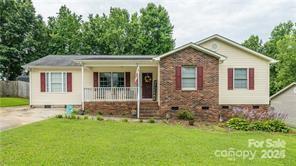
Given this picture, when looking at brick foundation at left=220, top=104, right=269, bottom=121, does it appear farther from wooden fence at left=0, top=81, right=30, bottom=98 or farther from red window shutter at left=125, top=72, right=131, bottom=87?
wooden fence at left=0, top=81, right=30, bottom=98

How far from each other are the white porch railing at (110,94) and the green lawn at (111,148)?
611cm

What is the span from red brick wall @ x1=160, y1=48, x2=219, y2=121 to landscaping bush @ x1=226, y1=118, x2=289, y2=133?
2543mm

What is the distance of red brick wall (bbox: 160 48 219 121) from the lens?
48.9 feet

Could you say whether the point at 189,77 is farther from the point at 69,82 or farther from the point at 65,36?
the point at 65,36

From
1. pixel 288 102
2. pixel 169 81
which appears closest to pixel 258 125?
pixel 169 81

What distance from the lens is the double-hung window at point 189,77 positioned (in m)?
15.1

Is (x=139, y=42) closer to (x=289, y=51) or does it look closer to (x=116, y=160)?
(x=289, y=51)

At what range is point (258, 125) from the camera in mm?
12219

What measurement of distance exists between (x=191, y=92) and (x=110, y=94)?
5065 mm

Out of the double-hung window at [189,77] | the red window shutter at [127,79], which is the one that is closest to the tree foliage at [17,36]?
the red window shutter at [127,79]

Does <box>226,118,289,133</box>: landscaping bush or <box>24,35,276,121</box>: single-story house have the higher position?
<box>24,35,276,121</box>: single-story house

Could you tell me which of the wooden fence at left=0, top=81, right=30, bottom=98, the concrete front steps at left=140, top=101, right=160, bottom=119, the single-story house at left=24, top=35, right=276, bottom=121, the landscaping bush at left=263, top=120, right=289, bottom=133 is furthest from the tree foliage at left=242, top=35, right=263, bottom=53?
the wooden fence at left=0, top=81, right=30, bottom=98

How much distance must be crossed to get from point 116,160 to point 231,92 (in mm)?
12734

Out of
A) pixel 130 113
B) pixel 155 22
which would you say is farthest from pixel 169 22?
pixel 130 113
